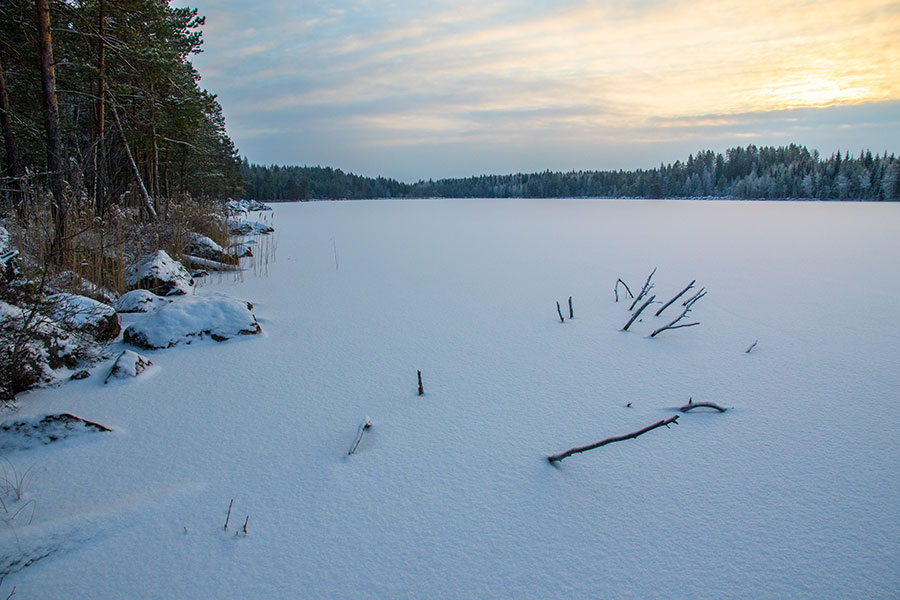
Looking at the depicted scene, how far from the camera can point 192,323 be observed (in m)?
3.41

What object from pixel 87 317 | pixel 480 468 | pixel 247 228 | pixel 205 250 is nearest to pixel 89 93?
pixel 247 228

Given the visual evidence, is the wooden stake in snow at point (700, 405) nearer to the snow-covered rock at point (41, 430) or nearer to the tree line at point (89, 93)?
the snow-covered rock at point (41, 430)

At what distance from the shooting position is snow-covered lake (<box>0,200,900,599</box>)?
1317mm

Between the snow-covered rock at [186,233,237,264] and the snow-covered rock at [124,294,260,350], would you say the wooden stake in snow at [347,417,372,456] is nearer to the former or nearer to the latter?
the snow-covered rock at [124,294,260,350]

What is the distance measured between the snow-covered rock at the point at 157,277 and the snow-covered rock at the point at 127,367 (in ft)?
6.78

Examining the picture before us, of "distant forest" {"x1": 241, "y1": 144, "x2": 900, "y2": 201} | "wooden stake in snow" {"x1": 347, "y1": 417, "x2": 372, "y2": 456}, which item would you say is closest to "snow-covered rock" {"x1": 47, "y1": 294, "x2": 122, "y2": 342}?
"wooden stake in snow" {"x1": 347, "y1": 417, "x2": 372, "y2": 456}

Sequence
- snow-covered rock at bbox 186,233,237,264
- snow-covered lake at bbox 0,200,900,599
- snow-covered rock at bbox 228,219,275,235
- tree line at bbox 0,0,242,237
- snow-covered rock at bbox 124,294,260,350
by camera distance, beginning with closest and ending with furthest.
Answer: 1. snow-covered lake at bbox 0,200,900,599
2. snow-covered rock at bbox 124,294,260,350
3. tree line at bbox 0,0,242,237
4. snow-covered rock at bbox 186,233,237,264
5. snow-covered rock at bbox 228,219,275,235

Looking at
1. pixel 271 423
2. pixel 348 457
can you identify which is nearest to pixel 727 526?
pixel 348 457

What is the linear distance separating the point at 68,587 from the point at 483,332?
2878mm

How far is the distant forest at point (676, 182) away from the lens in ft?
167

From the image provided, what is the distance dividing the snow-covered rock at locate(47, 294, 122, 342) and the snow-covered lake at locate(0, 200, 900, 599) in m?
0.44

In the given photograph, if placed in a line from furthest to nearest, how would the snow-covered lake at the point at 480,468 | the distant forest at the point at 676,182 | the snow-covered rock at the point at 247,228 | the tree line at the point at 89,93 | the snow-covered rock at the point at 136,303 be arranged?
1. the distant forest at the point at 676,182
2. the snow-covered rock at the point at 247,228
3. the tree line at the point at 89,93
4. the snow-covered rock at the point at 136,303
5. the snow-covered lake at the point at 480,468

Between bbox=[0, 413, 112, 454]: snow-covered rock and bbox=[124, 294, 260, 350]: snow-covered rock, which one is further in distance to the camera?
bbox=[124, 294, 260, 350]: snow-covered rock

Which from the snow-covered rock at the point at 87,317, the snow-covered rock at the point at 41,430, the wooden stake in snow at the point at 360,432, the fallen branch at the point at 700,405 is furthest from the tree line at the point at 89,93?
the fallen branch at the point at 700,405
